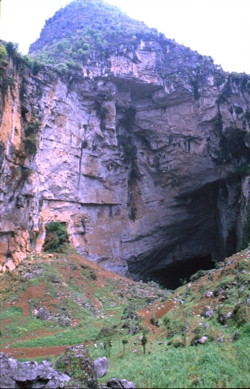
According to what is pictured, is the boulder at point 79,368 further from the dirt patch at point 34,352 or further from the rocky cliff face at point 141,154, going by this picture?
the rocky cliff face at point 141,154

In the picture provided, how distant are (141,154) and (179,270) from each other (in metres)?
12.7

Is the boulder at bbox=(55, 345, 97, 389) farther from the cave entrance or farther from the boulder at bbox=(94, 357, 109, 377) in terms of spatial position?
the cave entrance

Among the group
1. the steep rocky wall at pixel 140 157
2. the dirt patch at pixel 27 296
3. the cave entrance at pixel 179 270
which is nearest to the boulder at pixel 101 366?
the dirt patch at pixel 27 296

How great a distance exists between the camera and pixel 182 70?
109 feet

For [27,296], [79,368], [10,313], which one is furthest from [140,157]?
[79,368]

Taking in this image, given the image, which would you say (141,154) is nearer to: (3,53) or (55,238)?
(55,238)

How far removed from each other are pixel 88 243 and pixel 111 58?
15.9 meters

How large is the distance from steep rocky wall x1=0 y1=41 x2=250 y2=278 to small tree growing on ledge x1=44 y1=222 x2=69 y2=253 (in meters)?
0.62

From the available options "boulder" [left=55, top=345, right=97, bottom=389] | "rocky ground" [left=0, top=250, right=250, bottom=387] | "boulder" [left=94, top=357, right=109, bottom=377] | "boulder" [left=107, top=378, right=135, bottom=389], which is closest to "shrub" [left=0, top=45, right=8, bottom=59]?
"rocky ground" [left=0, top=250, right=250, bottom=387]

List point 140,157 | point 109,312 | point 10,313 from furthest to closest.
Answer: point 140,157
point 109,312
point 10,313

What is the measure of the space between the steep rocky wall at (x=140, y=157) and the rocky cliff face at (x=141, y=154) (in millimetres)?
88

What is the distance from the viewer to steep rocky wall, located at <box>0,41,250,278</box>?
93.7 feet

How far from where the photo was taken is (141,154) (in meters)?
34.5

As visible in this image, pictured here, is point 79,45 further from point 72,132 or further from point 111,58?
point 72,132
